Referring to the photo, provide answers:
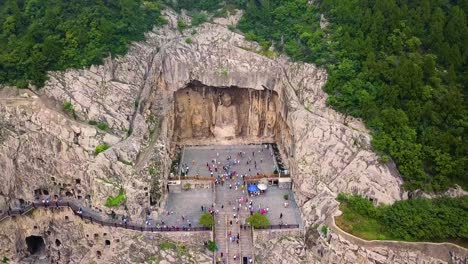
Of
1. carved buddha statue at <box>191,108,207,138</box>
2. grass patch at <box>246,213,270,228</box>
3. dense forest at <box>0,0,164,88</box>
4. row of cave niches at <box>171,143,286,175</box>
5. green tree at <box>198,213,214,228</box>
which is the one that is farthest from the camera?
carved buddha statue at <box>191,108,207,138</box>

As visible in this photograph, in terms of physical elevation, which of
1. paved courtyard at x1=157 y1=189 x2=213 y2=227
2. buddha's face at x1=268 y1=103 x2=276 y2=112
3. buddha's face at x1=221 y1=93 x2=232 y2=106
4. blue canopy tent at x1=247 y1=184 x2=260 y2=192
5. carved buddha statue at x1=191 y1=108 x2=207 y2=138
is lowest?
paved courtyard at x1=157 y1=189 x2=213 y2=227

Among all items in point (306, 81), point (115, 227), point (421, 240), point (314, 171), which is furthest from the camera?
point (306, 81)

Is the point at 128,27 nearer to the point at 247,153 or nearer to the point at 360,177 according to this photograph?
the point at 247,153

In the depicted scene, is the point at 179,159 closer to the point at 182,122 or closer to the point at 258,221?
the point at 182,122

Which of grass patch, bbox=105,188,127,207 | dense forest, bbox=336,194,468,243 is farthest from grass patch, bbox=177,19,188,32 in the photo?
dense forest, bbox=336,194,468,243

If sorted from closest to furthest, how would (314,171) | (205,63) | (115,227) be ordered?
(115,227) → (314,171) → (205,63)

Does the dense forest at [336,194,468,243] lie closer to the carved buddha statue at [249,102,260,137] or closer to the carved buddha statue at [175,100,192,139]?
the carved buddha statue at [249,102,260,137]

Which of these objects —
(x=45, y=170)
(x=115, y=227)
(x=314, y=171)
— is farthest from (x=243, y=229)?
(x=45, y=170)

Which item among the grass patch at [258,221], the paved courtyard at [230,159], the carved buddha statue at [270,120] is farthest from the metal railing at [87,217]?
the carved buddha statue at [270,120]
